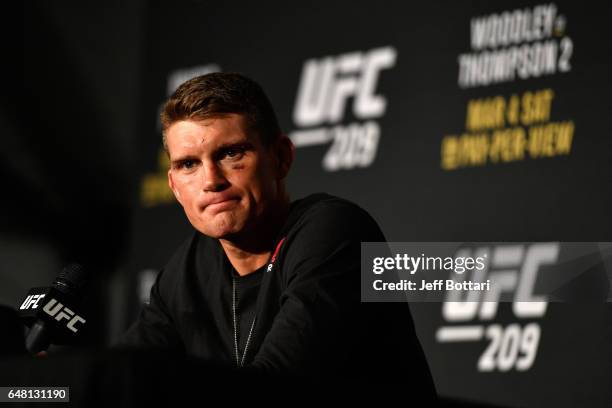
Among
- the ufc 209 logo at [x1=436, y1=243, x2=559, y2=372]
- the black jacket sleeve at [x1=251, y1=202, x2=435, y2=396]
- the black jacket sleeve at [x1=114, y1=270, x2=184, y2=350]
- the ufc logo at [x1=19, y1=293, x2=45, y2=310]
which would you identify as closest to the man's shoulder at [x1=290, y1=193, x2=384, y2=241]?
the black jacket sleeve at [x1=251, y1=202, x2=435, y2=396]

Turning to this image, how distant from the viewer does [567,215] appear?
10.7 feet

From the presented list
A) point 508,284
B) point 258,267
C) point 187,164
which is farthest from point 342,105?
point 187,164

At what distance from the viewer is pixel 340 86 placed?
398 centimetres

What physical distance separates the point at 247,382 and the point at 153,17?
3853mm

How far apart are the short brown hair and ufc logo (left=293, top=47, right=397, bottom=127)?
1.89 m

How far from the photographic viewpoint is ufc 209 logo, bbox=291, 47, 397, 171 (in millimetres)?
3861

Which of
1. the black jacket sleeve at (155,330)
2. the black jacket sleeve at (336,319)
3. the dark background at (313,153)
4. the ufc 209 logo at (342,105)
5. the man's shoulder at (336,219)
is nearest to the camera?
the black jacket sleeve at (336,319)

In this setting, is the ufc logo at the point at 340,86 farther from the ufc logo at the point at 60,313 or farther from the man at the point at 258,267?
the ufc logo at the point at 60,313

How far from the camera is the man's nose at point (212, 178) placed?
6.27ft

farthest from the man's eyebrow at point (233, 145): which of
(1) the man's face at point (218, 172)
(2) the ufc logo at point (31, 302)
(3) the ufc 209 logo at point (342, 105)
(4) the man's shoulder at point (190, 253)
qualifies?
(3) the ufc 209 logo at point (342, 105)

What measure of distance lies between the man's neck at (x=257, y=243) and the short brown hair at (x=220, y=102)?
0.16 meters

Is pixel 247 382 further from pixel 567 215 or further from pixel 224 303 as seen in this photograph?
pixel 567 215

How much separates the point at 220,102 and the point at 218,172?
0.15m

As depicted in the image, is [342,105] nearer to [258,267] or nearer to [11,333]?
[258,267]
